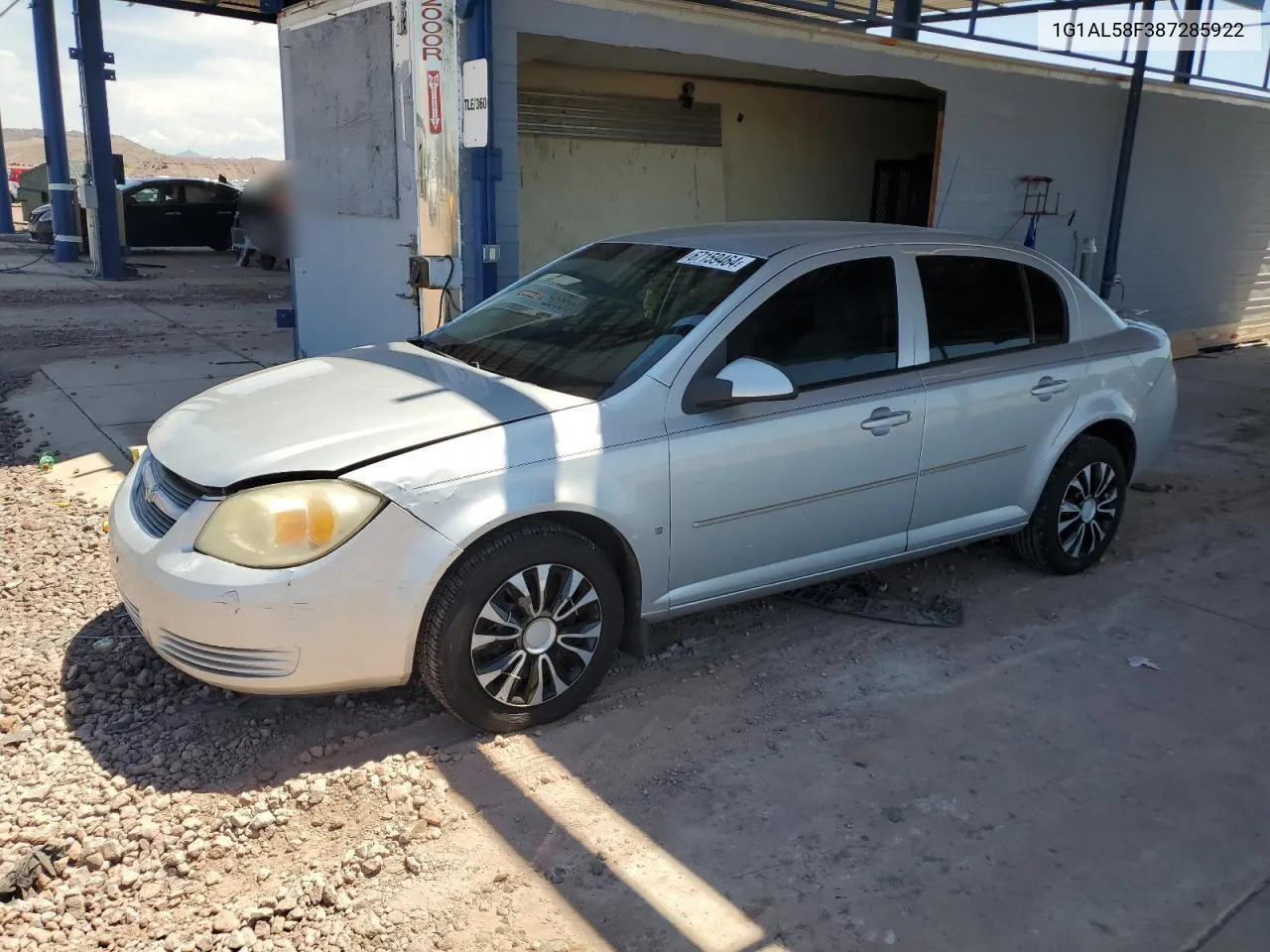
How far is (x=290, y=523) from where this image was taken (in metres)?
3.19

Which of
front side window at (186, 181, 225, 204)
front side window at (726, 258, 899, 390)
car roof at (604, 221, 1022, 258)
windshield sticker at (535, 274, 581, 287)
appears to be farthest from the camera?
front side window at (186, 181, 225, 204)

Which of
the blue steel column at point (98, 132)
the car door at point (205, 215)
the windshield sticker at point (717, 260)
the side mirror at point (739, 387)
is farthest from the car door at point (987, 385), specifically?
the car door at point (205, 215)

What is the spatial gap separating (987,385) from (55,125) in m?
20.4

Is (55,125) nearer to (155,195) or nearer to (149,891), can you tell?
(155,195)

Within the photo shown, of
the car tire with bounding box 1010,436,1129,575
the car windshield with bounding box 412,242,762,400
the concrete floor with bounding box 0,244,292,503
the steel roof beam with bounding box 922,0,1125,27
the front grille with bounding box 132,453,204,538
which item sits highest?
the steel roof beam with bounding box 922,0,1125,27

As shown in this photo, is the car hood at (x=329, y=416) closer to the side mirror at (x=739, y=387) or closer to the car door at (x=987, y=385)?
the side mirror at (x=739, y=387)

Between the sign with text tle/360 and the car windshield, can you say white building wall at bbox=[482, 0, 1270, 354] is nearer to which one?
the sign with text tle/360

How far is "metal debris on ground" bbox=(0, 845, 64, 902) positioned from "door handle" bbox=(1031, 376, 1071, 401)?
4116 millimetres

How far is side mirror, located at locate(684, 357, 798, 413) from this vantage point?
12.0 ft

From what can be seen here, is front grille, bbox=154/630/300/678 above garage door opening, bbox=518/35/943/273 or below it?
below

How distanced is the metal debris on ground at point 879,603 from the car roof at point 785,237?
1552 millimetres

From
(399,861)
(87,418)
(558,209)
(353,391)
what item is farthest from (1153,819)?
(558,209)

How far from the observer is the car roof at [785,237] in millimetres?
4277

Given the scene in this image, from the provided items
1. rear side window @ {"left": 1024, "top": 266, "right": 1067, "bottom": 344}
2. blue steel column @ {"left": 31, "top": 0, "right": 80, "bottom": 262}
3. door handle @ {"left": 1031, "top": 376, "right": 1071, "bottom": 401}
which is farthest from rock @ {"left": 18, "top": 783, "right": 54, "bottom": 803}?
blue steel column @ {"left": 31, "top": 0, "right": 80, "bottom": 262}
